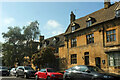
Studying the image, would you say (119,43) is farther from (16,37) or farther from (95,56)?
(16,37)

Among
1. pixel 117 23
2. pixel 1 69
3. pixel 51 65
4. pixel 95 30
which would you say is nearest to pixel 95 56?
pixel 95 30

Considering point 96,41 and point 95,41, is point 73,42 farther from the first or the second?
point 96,41

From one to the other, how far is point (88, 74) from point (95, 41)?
1441cm

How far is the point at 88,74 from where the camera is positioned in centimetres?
1055

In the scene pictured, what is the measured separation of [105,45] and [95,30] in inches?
128

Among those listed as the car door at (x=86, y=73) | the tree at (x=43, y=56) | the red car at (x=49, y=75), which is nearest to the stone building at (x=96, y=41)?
the tree at (x=43, y=56)

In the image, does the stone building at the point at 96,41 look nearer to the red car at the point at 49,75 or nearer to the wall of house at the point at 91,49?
the wall of house at the point at 91,49

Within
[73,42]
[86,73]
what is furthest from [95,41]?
[86,73]

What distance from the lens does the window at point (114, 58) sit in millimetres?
20484

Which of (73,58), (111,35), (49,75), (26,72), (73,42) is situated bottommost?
(26,72)

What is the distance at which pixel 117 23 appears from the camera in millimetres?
21078

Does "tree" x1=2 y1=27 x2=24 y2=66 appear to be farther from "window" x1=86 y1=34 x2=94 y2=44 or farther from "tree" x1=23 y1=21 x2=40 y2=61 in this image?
"window" x1=86 y1=34 x2=94 y2=44

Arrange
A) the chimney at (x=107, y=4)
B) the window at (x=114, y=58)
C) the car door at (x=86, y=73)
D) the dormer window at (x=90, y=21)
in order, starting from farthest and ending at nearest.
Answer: the dormer window at (x=90, y=21) → the chimney at (x=107, y=4) → the window at (x=114, y=58) → the car door at (x=86, y=73)

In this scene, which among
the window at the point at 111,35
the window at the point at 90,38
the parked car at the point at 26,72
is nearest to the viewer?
the parked car at the point at 26,72
